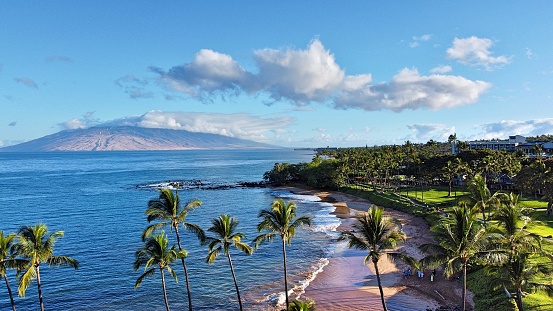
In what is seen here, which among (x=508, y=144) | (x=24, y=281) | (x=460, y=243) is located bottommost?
(x=24, y=281)

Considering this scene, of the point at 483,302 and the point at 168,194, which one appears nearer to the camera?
the point at 168,194

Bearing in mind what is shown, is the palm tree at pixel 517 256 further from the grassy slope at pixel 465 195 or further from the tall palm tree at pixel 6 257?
the tall palm tree at pixel 6 257

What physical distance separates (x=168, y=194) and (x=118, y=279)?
894 inches

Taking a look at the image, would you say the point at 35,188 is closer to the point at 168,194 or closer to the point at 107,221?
the point at 107,221

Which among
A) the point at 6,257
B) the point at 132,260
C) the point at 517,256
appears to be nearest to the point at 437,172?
the point at 517,256

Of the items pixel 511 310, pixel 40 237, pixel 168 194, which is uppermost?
pixel 168 194

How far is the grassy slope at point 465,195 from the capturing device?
95.8ft

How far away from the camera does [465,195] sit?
43.5 metres

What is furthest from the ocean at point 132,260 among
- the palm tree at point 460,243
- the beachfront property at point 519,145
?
the beachfront property at point 519,145

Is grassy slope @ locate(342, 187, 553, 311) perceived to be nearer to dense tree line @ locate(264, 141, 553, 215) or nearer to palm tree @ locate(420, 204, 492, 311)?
palm tree @ locate(420, 204, 492, 311)

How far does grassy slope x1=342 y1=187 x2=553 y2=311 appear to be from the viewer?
29.2m

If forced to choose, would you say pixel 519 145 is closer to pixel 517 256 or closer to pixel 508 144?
pixel 508 144

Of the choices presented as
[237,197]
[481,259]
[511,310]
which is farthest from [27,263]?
[237,197]

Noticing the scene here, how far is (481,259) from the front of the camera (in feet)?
80.9
